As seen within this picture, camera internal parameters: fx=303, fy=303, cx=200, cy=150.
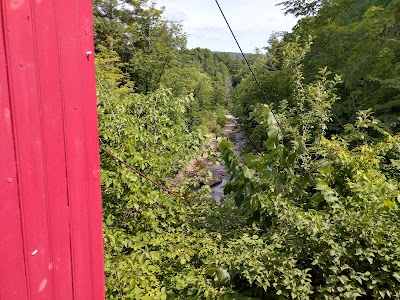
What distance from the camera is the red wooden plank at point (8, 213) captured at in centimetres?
80

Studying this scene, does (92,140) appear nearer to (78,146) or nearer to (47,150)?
(78,146)

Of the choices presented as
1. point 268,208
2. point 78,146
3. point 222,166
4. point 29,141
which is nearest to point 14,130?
point 29,141

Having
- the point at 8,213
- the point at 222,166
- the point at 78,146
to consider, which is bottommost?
the point at 222,166

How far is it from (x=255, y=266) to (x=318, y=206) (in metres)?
1.29

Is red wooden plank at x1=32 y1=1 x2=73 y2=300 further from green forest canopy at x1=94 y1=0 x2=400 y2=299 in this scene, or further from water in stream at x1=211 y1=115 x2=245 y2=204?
water in stream at x1=211 y1=115 x2=245 y2=204

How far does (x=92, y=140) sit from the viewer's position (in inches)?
42.3

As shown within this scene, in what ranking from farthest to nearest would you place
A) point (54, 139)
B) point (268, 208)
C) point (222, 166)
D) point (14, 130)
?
1. point (222, 166)
2. point (268, 208)
3. point (54, 139)
4. point (14, 130)

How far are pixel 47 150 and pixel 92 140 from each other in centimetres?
18

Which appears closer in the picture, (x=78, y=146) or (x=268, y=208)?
(x=78, y=146)

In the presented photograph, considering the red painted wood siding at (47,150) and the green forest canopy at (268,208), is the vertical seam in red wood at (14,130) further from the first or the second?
the green forest canopy at (268,208)

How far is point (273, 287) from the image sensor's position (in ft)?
7.83

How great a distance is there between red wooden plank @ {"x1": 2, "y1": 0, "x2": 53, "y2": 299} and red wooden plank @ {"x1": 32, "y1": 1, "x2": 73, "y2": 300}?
17 mm

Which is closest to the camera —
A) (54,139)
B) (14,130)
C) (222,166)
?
(14,130)

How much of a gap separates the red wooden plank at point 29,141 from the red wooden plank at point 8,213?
0.02 m
